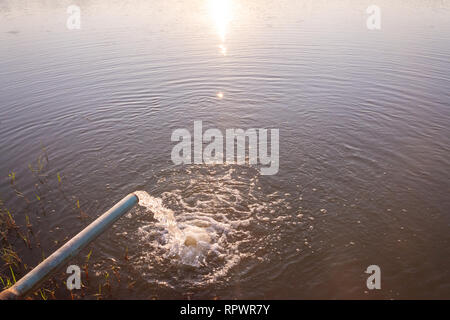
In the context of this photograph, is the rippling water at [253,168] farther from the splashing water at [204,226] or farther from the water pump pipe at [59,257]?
the water pump pipe at [59,257]

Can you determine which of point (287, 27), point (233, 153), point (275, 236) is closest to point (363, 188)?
point (275, 236)

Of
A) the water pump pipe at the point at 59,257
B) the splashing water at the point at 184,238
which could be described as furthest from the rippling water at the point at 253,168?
the water pump pipe at the point at 59,257

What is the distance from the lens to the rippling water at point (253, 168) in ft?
25.0

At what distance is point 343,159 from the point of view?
11492 mm

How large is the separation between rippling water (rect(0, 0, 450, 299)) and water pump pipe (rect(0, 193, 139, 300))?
4.26 feet

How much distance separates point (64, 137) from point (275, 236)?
1045 centimetres

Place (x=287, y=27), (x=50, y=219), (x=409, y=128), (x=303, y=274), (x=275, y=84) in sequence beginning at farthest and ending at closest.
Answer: (x=287, y=27) < (x=275, y=84) < (x=409, y=128) < (x=50, y=219) < (x=303, y=274)

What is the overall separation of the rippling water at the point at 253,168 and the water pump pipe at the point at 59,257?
1299 millimetres

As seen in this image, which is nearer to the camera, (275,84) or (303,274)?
(303,274)

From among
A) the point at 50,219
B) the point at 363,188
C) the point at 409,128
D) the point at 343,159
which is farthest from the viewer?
the point at 409,128

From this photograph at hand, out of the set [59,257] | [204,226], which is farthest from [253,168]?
[59,257]

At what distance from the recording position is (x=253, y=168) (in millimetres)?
11203

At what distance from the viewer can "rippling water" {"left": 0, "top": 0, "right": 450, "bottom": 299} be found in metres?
7.62
